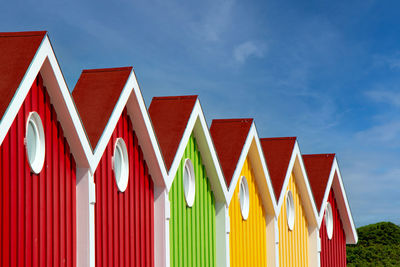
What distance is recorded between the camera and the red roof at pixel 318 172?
981 inches

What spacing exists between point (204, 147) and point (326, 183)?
9.15 meters

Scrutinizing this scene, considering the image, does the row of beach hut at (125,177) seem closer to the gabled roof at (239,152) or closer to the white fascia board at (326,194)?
the gabled roof at (239,152)

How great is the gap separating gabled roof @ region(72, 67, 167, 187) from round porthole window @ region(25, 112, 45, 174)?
3.96 feet

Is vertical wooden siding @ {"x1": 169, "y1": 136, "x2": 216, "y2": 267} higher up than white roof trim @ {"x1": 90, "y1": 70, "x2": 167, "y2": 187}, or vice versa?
white roof trim @ {"x1": 90, "y1": 70, "x2": 167, "y2": 187}

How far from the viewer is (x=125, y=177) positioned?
13891 millimetres

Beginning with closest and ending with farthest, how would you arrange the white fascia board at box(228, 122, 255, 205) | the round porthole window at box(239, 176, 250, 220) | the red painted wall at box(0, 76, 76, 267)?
the red painted wall at box(0, 76, 76, 267), the white fascia board at box(228, 122, 255, 205), the round porthole window at box(239, 176, 250, 220)

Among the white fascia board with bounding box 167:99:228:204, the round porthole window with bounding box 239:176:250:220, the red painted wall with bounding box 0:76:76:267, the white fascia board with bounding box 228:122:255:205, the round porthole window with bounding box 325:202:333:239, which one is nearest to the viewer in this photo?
the red painted wall with bounding box 0:76:76:267

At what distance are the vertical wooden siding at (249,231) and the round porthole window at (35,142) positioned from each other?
27.0 ft

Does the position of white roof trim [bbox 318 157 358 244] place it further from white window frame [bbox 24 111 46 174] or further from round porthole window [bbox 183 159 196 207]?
white window frame [bbox 24 111 46 174]

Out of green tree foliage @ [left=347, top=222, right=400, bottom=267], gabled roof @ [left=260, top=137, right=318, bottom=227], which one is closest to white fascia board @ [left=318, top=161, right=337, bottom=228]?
gabled roof @ [left=260, top=137, right=318, bottom=227]

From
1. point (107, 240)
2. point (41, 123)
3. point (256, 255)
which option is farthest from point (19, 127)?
point (256, 255)

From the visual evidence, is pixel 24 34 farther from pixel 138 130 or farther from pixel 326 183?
pixel 326 183

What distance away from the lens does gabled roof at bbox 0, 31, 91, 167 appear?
10.1 m

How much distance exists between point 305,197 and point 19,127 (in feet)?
48.8
